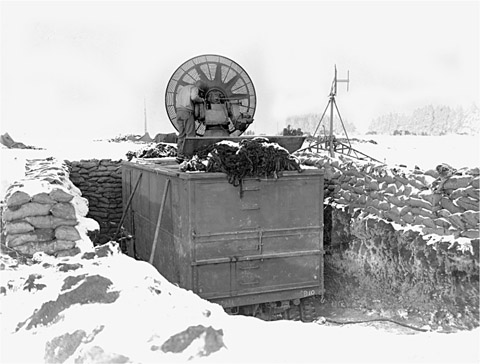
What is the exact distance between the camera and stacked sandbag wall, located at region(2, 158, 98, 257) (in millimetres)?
5273

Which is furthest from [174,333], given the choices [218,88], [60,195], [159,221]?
[218,88]

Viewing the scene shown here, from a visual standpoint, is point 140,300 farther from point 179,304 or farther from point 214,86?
point 214,86

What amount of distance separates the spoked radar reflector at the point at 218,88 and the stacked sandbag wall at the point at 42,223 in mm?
3557

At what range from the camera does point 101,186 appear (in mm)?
12531

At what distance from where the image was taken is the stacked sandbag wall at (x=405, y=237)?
604cm

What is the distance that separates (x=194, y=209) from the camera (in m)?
6.43

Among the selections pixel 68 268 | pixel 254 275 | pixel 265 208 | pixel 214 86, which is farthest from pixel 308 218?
pixel 68 268

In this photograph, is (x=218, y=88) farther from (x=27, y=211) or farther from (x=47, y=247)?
(x=47, y=247)

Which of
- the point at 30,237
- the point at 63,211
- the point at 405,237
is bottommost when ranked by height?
the point at 405,237

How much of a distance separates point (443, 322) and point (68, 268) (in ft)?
15.1

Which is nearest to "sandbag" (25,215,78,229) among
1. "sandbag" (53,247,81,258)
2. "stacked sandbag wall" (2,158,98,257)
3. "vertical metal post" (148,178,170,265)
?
"stacked sandbag wall" (2,158,98,257)

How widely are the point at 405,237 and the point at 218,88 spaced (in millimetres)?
4166

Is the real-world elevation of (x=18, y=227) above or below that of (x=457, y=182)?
below

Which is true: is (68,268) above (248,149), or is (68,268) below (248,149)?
below
